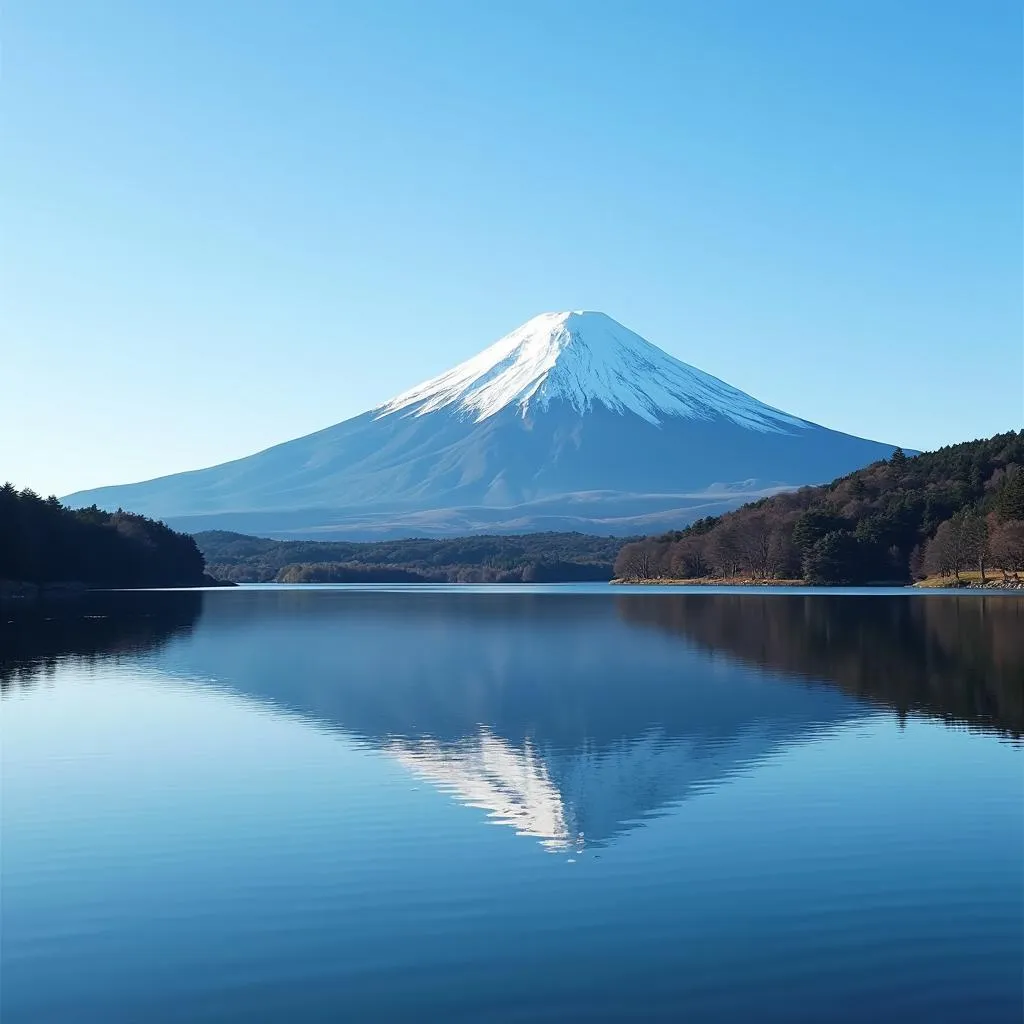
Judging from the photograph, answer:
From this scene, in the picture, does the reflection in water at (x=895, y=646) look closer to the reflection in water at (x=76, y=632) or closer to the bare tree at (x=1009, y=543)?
the bare tree at (x=1009, y=543)

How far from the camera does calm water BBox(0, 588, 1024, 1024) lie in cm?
958

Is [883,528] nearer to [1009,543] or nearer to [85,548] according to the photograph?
[1009,543]

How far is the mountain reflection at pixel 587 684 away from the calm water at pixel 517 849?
0.51 ft

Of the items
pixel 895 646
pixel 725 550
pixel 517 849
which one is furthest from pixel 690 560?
pixel 517 849

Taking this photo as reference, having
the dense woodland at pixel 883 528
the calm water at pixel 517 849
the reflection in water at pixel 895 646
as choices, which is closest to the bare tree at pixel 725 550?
the dense woodland at pixel 883 528

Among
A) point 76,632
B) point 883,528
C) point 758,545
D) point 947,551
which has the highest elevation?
point 883,528

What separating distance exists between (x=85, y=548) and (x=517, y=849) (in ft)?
343

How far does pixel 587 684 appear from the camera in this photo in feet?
102

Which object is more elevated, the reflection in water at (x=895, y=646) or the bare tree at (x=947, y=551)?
the bare tree at (x=947, y=551)

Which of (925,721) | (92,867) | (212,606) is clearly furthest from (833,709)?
(212,606)

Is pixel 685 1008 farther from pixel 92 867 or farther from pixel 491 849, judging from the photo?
pixel 92 867

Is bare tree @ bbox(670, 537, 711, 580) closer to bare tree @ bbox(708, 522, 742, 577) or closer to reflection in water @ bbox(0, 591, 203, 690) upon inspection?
bare tree @ bbox(708, 522, 742, 577)

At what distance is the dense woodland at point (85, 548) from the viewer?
8769 cm

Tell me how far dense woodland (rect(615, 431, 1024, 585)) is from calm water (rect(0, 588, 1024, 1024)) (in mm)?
74540
